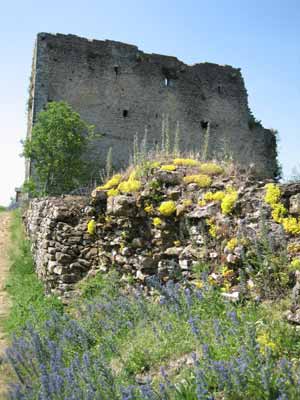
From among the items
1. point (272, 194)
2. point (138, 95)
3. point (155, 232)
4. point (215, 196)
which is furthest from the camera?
point (138, 95)

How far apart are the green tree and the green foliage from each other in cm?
410

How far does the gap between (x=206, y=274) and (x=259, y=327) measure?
40.4 inches

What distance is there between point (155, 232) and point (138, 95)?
17.6m

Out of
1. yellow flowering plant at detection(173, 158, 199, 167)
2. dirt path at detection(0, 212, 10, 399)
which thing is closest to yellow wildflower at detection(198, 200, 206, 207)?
yellow flowering plant at detection(173, 158, 199, 167)

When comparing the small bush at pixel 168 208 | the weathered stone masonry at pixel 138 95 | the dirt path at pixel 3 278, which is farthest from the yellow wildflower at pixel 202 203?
the weathered stone masonry at pixel 138 95

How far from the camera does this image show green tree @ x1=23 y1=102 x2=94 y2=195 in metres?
17.2

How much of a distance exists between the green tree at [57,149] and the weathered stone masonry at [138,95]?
2.95 metres

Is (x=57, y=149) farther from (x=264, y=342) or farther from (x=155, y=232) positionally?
(x=264, y=342)

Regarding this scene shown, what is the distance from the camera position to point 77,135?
1777 centimetres

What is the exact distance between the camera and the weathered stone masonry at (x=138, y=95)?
21.4 meters

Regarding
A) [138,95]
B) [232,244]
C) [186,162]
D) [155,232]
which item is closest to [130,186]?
[186,162]

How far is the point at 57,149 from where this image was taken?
56.6ft

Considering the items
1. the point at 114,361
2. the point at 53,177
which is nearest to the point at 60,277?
the point at 114,361

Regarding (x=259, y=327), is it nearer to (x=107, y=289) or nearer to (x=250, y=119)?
(x=107, y=289)
